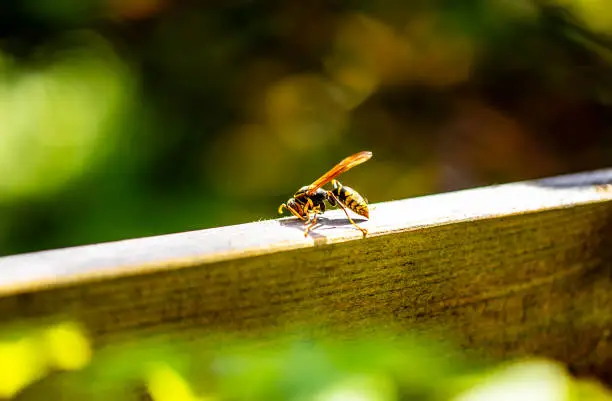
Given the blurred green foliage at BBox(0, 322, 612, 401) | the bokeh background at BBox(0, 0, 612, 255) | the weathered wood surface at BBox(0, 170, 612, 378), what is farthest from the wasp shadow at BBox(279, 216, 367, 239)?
the bokeh background at BBox(0, 0, 612, 255)

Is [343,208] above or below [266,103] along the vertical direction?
below

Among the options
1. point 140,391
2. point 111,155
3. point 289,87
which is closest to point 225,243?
point 140,391

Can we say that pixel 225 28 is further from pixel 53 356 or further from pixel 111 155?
pixel 53 356

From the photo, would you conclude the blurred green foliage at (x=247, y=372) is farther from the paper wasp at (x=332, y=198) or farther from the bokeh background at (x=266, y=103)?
the bokeh background at (x=266, y=103)

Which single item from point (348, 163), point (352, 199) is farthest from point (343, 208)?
point (348, 163)

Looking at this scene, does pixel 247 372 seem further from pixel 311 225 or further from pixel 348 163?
pixel 348 163

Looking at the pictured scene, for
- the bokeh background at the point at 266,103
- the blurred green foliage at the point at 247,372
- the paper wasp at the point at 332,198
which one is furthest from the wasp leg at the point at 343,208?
the bokeh background at the point at 266,103
